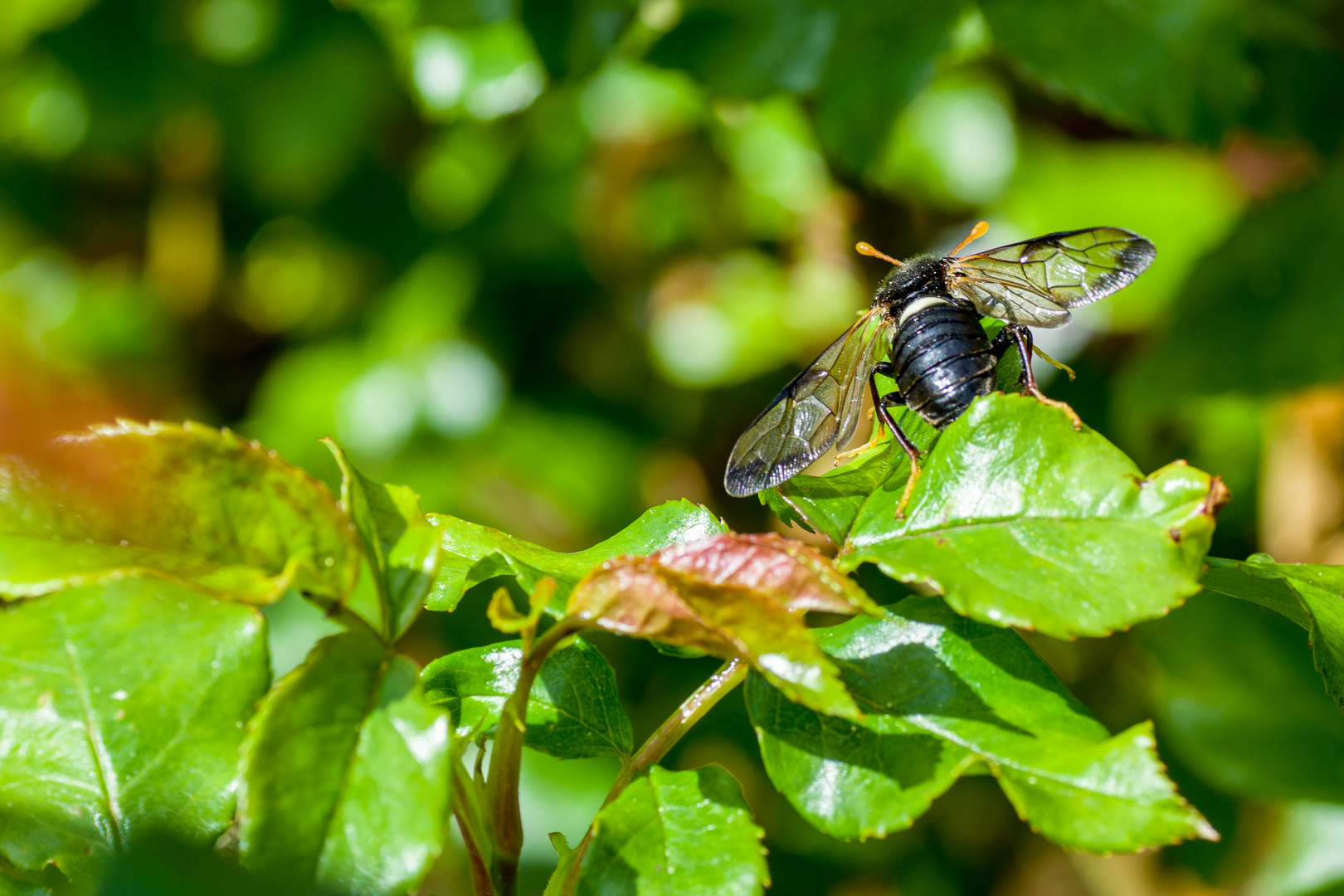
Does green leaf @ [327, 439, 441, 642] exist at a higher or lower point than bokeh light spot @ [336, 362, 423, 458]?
higher

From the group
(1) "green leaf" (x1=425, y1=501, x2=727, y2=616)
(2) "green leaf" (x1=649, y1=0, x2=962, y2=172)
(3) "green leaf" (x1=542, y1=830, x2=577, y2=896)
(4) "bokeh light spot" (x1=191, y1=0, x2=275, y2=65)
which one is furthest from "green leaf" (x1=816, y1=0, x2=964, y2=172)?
(4) "bokeh light spot" (x1=191, y1=0, x2=275, y2=65)

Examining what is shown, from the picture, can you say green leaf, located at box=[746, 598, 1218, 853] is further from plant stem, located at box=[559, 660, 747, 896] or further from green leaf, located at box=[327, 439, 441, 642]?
green leaf, located at box=[327, 439, 441, 642]

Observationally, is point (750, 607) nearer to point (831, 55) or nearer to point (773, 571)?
point (773, 571)

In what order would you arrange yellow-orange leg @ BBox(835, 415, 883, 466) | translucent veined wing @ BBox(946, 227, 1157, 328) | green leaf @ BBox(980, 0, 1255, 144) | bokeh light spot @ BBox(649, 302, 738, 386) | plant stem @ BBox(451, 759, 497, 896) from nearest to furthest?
plant stem @ BBox(451, 759, 497, 896) → yellow-orange leg @ BBox(835, 415, 883, 466) → translucent veined wing @ BBox(946, 227, 1157, 328) → green leaf @ BBox(980, 0, 1255, 144) → bokeh light spot @ BBox(649, 302, 738, 386)

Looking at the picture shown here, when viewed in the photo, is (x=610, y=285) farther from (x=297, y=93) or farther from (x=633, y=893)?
(x=633, y=893)

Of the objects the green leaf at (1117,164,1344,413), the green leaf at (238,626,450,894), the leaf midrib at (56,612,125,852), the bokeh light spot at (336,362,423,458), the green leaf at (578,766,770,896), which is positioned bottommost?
the bokeh light spot at (336,362,423,458)
